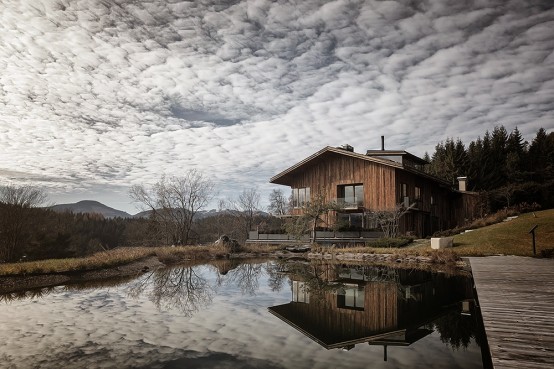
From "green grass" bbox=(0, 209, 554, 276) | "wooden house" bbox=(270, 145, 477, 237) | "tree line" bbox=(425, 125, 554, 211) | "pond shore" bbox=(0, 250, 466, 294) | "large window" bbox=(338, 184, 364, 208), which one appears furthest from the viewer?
"tree line" bbox=(425, 125, 554, 211)

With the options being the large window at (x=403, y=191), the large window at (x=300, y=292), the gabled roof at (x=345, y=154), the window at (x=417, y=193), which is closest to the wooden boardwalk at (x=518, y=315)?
the large window at (x=300, y=292)

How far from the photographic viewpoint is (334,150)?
1332 inches

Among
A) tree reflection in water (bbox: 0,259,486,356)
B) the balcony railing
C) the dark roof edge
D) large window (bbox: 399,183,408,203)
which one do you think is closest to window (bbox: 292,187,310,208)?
the dark roof edge

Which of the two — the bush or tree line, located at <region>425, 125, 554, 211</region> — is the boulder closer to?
the bush

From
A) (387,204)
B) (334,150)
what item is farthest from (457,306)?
(334,150)

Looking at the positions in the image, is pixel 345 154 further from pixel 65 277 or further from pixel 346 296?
pixel 65 277

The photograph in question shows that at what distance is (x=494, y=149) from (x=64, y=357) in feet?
197

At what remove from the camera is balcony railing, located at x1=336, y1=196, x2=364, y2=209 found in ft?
106

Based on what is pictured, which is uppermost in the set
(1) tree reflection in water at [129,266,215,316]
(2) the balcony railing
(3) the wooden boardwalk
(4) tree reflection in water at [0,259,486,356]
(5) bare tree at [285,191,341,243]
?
(2) the balcony railing

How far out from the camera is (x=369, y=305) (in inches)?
422

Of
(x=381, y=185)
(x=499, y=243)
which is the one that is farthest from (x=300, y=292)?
(x=381, y=185)

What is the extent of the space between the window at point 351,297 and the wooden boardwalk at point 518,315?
3.38 meters

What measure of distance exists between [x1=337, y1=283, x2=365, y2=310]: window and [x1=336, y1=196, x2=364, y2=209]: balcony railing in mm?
18463

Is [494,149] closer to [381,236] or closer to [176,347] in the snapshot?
[381,236]
